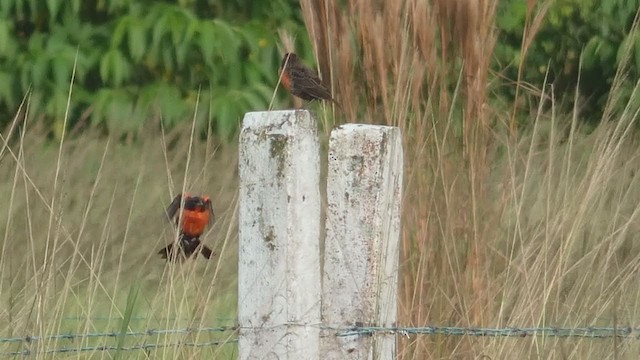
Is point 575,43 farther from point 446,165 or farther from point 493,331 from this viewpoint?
point 493,331

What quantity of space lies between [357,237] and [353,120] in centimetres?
65

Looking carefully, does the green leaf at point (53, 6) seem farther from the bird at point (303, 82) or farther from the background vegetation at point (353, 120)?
the bird at point (303, 82)

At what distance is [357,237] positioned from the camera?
240 cm

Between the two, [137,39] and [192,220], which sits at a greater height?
[137,39]

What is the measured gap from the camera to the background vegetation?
294 centimetres

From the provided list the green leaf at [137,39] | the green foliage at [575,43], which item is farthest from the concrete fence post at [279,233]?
the green foliage at [575,43]

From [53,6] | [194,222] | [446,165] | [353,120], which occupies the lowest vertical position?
[194,222]

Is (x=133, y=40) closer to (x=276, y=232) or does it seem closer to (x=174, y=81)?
(x=174, y=81)

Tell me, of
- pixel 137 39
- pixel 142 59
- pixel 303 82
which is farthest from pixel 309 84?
pixel 142 59

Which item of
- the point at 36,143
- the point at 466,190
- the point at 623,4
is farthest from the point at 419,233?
the point at 623,4

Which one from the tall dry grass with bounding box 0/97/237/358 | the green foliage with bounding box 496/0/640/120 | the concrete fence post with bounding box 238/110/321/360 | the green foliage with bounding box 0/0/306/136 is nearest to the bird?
the concrete fence post with bounding box 238/110/321/360

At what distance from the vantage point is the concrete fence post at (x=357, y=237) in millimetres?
2404

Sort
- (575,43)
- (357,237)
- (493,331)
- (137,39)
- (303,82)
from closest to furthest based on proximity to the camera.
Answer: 1. (357,237)
2. (493,331)
3. (303,82)
4. (137,39)
5. (575,43)

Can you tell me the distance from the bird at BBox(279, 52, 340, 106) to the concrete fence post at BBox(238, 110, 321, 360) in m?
0.68
